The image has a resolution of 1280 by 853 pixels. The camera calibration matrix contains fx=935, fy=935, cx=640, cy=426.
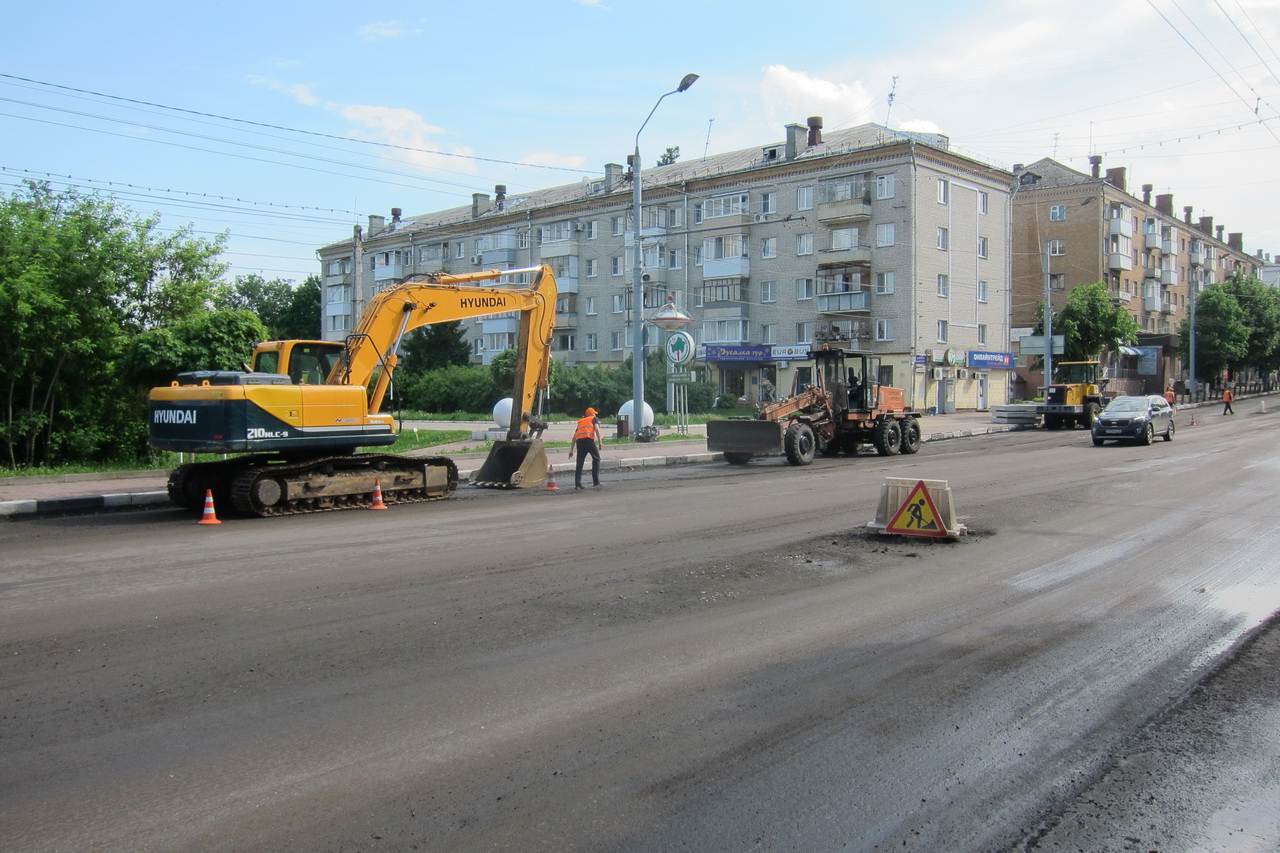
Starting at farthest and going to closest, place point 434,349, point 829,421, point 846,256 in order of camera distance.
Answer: point 434,349, point 846,256, point 829,421

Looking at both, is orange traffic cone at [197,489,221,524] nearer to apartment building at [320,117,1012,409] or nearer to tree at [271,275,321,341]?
apartment building at [320,117,1012,409]

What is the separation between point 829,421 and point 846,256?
29.1 m

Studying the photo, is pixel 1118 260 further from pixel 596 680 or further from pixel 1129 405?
pixel 596 680

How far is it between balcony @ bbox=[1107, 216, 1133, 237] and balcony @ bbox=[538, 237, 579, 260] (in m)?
38.4

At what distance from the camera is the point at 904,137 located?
50.5 metres

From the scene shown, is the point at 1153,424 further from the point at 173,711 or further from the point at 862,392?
the point at 173,711

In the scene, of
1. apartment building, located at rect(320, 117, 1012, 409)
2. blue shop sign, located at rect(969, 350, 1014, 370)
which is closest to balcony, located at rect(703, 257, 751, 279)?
apartment building, located at rect(320, 117, 1012, 409)

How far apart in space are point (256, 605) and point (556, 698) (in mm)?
3524

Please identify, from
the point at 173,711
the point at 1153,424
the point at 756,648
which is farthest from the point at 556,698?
the point at 1153,424

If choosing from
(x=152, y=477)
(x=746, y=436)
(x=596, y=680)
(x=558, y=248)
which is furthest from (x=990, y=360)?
(x=596, y=680)

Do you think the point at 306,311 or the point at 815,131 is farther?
the point at 306,311

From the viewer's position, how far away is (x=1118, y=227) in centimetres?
6819

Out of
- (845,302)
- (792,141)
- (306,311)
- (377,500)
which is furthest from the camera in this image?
(306,311)

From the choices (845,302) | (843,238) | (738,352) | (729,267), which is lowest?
(738,352)
